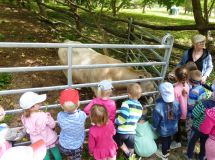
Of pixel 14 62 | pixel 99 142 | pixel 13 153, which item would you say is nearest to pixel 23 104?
pixel 99 142

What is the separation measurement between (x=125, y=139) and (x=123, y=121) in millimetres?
354

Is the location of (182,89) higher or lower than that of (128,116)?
higher

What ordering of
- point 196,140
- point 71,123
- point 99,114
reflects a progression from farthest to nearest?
point 196,140 → point 71,123 → point 99,114

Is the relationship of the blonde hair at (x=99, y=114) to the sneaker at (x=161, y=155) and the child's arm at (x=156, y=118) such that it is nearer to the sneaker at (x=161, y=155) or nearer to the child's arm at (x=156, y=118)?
the child's arm at (x=156, y=118)

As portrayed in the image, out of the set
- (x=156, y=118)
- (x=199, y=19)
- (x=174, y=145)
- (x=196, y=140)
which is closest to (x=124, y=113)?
(x=156, y=118)

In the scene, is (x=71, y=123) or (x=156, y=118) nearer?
(x=71, y=123)

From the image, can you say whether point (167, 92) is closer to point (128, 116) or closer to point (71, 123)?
point (128, 116)

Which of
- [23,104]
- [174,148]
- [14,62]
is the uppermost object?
[23,104]

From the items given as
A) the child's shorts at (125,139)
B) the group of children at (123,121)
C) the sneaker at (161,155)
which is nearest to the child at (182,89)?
the group of children at (123,121)

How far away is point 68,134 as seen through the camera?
11.8 feet

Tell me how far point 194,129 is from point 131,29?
4341 mm

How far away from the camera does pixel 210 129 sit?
381 cm

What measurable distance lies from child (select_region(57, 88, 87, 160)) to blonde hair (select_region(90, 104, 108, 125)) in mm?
216

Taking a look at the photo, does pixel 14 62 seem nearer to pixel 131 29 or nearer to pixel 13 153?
pixel 131 29
